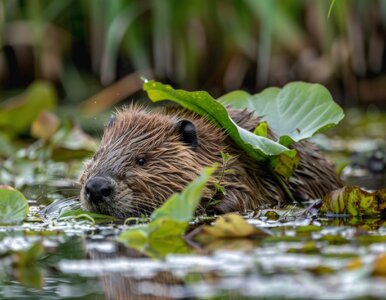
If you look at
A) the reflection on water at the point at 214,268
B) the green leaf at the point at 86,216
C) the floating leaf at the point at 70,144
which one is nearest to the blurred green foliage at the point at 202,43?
the floating leaf at the point at 70,144

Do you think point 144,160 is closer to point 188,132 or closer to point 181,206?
point 188,132

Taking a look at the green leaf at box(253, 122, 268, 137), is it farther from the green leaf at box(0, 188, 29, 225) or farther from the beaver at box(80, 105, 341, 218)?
the green leaf at box(0, 188, 29, 225)

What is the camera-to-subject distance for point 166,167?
15.6ft

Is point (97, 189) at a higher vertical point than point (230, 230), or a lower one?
higher

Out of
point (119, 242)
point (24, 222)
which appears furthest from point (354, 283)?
point (24, 222)

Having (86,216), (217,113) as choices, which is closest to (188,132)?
(217,113)

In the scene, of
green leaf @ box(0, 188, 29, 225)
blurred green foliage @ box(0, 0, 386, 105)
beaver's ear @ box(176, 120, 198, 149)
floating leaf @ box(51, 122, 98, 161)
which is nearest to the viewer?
green leaf @ box(0, 188, 29, 225)

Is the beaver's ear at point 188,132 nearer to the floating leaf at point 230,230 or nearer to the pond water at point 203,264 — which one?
the pond water at point 203,264

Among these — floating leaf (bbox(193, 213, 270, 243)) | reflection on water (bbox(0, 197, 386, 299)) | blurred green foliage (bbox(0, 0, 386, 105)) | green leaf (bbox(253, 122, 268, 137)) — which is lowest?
reflection on water (bbox(0, 197, 386, 299))

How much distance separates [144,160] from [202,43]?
6.35 metres

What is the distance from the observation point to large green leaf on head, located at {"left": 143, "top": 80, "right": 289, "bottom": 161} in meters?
4.70

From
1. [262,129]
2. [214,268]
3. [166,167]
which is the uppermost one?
[262,129]

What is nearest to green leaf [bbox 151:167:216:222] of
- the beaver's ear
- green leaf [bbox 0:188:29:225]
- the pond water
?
the pond water

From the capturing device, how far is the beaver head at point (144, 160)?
450cm
